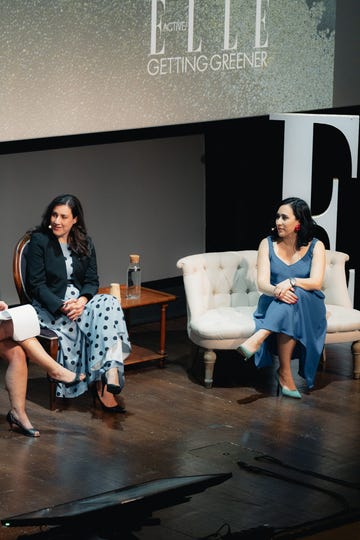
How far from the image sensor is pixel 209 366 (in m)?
6.77

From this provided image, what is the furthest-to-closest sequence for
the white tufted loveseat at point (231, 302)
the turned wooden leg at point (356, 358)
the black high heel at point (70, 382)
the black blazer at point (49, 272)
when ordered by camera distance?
the turned wooden leg at point (356, 358) < the white tufted loveseat at point (231, 302) < the black blazer at point (49, 272) < the black high heel at point (70, 382)

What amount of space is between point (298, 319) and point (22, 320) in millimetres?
1707

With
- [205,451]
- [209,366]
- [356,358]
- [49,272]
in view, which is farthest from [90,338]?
[356,358]

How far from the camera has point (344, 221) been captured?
7867mm

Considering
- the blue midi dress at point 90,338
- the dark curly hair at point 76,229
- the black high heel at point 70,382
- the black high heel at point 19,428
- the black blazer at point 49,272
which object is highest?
the dark curly hair at point 76,229

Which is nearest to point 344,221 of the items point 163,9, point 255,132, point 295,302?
point 255,132

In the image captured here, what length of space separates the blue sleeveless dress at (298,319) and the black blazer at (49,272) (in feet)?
3.38

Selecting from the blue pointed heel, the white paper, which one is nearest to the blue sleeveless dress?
the blue pointed heel

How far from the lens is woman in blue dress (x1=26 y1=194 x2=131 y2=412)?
20.5 feet

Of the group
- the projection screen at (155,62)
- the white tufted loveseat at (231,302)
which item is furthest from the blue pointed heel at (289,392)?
the projection screen at (155,62)

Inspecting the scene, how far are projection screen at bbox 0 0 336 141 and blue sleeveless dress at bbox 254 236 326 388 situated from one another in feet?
3.85

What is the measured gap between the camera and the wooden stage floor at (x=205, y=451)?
3.92 m

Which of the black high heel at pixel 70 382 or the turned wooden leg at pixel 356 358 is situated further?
the turned wooden leg at pixel 356 358

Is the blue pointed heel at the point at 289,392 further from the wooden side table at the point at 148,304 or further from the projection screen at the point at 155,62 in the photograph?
the projection screen at the point at 155,62
